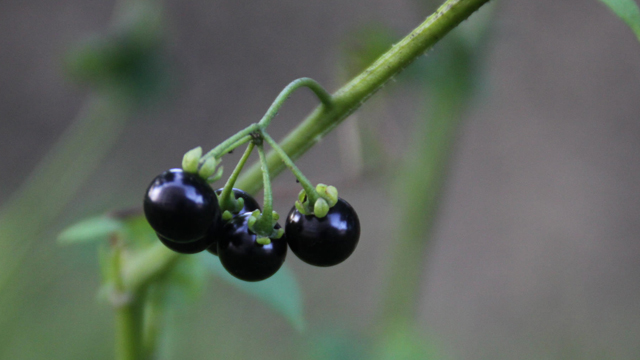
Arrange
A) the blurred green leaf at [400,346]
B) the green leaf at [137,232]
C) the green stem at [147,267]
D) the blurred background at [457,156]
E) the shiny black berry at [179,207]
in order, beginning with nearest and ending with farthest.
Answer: the shiny black berry at [179,207] < the green stem at [147,267] < the green leaf at [137,232] < the blurred green leaf at [400,346] < the blurred background at [457,156]

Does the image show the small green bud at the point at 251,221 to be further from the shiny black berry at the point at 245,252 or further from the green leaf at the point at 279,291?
the green leaf at the point at 279,291

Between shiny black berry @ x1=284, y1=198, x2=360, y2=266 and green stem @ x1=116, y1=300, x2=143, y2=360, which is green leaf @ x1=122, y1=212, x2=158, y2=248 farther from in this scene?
shiny black berry @ x1=284, y1=198, x2=360, y2=266

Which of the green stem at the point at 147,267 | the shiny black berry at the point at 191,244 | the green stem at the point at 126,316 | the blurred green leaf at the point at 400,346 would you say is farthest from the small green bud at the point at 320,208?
the blurred green leaf at the point at 400,346

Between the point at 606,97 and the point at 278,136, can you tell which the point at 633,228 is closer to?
the point at 606,97

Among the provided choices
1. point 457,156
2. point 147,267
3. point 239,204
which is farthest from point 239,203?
point 457,156

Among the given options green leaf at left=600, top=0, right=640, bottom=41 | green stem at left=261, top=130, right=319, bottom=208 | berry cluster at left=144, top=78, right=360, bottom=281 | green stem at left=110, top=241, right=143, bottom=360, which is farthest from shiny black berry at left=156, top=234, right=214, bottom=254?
green leaf at left=600, top=0, right=640, bottom=41

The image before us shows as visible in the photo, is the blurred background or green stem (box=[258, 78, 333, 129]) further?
the blurred background

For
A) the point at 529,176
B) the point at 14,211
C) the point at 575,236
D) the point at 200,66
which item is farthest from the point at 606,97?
the point at 14,211
